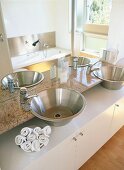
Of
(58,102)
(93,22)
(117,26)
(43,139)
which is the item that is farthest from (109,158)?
(117,26)

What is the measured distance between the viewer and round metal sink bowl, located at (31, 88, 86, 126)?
1.32 meters

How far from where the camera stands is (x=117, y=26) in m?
2.21

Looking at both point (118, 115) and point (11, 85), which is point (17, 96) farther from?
point (118, 115)

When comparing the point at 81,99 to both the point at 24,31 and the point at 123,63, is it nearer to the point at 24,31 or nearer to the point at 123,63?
the point at 24,31

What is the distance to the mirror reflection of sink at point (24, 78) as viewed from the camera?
1.34m

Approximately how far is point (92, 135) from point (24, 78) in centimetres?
90

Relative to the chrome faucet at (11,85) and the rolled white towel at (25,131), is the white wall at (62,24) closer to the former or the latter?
the chrome faucet at (11,85)

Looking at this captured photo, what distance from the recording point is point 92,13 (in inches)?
73.0

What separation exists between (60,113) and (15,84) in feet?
1.76

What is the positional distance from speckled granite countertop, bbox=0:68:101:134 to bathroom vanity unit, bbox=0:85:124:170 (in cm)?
14

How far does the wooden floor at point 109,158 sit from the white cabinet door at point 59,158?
1.57 feet

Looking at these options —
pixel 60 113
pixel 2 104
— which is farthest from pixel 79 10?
pixel 2 104

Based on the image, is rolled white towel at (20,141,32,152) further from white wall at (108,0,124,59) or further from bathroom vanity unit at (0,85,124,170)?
white wall at (108,0,124,59)

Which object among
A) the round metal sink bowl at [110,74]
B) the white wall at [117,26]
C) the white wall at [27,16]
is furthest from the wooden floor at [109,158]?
the white wall at [27,16]
